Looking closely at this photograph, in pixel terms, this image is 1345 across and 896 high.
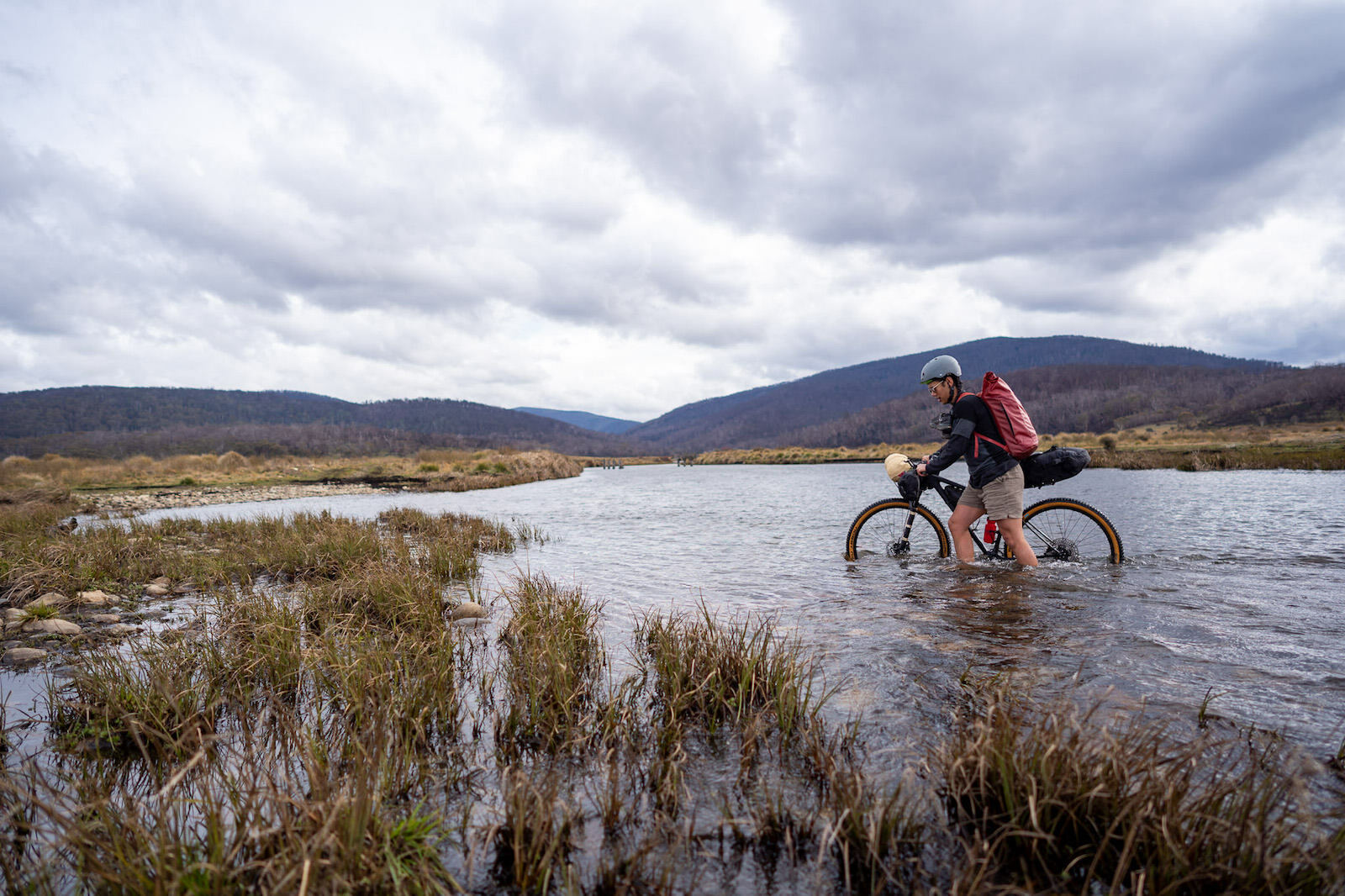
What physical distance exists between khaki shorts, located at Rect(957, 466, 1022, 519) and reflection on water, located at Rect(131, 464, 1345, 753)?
2.97ft

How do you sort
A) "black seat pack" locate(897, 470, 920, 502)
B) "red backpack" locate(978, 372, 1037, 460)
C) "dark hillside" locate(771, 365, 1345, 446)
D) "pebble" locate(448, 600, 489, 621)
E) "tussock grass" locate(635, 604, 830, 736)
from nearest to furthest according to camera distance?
1. "tussock grass" locate(635, 604, 830, 736)
2. "pebble" locate(448, 600, 489, 621)
3. "red backpack" locate(978, 372, 1037, 460)
4. "black seat pack" locate(897, 470, 920, 502)
5. "dark hillside" locate(771, 365, 1345, 446)

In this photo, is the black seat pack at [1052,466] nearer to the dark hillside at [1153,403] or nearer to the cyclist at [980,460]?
the cyclist at [980,460]

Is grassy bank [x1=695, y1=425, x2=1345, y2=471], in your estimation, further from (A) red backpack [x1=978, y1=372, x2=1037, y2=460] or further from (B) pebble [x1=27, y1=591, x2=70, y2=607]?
(B) pebble [x1=27, y1=591, x2=70, y2=607]

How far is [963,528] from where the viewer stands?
7.90m

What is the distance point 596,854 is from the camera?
257 cm

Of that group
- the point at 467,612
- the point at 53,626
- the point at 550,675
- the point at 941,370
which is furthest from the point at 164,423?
the point at 941,370

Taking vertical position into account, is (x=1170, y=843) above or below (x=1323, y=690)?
above

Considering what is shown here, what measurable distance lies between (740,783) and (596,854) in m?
0.88

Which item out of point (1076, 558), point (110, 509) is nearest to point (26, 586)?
point (1076, 558)

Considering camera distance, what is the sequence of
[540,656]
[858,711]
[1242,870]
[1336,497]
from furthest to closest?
[1336,497] < [540,656] < [858,711] < [1242,870]

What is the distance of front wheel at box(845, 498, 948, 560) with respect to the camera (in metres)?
9.02

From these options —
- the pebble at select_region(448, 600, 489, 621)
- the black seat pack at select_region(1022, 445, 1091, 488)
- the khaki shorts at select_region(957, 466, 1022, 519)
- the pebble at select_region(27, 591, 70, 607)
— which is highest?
the black seat pack at select_region(1022, 445, 1091, 488)

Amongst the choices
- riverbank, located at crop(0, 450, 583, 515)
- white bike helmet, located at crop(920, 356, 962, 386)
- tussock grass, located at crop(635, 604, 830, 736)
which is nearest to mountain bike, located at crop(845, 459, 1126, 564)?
white bike helmet, located at crop(920, 356, 962, 386)

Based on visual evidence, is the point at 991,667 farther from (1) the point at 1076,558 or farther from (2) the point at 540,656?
(1) the point at 1076,558
